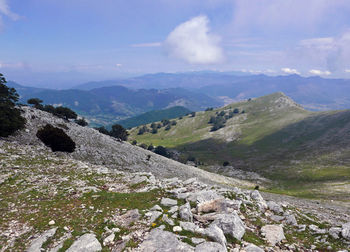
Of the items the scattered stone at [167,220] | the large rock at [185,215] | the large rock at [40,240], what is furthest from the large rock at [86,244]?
the large rock at [185,215]

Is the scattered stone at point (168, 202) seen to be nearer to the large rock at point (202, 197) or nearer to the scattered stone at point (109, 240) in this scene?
the large rock at point (202, 197)

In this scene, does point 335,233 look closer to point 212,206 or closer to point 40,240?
point 212,206

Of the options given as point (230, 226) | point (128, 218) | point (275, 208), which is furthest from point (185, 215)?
point (275, 208)

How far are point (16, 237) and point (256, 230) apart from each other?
1688cm

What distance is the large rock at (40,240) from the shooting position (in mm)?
11124

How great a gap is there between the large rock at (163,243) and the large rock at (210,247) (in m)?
0.47

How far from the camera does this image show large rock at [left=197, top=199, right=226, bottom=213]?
1627 cm

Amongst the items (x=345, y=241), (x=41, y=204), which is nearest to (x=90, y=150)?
(x=41, y=204)

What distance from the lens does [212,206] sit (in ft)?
54.6

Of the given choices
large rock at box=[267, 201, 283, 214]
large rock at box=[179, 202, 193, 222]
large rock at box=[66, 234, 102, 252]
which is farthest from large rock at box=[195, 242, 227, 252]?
large rock at box=[267, 201, 283, 214]

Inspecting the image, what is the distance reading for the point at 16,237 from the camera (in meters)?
12.3

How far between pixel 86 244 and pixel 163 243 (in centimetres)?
449

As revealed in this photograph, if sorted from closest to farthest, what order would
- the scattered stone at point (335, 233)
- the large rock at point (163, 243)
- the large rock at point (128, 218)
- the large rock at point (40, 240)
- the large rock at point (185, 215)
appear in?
the large rock at point (163, 243)
the large rock at point (40, 240)
the large rock at point (128, 218)
the large rock at point (185, 215)
the scattered stone at point (335, 233)

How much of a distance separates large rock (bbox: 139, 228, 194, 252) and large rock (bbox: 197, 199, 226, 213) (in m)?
4.88
